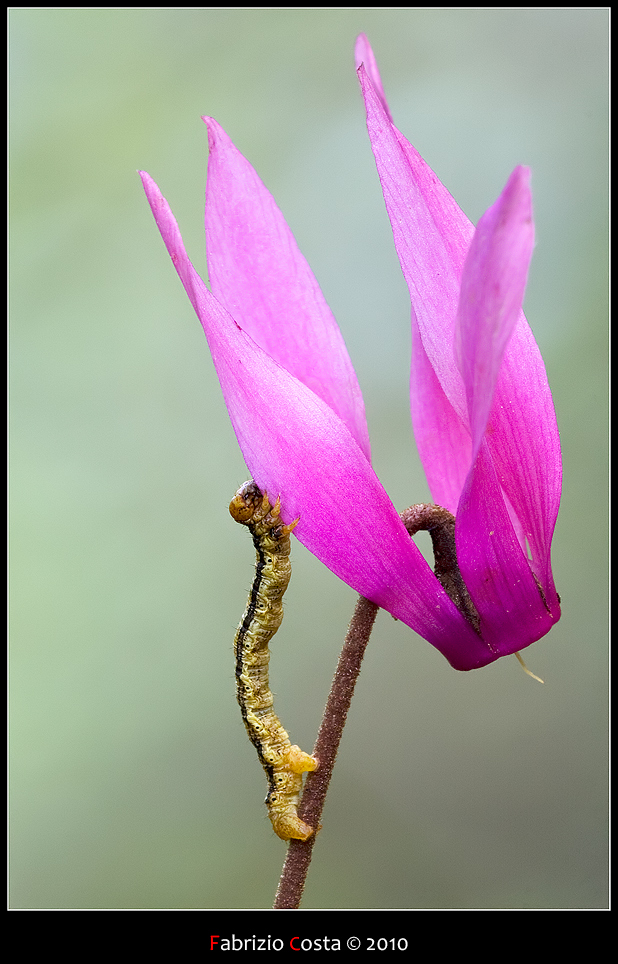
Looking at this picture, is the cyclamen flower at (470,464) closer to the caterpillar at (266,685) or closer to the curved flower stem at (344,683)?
the curved flower stem at (344,683)

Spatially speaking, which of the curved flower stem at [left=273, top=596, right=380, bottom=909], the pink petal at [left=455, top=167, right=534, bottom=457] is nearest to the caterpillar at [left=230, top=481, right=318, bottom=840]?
the curved flower stem at [left=273, top=596, right=380, bottom=909]

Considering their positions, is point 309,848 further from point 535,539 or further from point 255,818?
point 255,818

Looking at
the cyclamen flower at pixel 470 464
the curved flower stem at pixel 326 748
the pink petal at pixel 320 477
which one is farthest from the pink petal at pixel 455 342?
the curved flower stem at pixel 326 748

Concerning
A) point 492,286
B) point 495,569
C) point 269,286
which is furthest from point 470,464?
point 269,286

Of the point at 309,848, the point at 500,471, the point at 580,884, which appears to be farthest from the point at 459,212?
the point at 580,884

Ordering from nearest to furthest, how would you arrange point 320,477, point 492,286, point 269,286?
point 492,286 < point 320,477 < point 269,286

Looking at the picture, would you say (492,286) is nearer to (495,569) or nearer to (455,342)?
(455,342)

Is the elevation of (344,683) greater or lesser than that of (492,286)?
lesser
